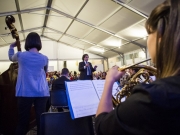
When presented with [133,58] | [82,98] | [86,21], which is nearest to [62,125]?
[82,98]

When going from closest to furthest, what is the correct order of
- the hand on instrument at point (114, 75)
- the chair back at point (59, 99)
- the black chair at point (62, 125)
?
the hand on instrument at point (114, 75) → the black chair at point (62, 125) → the chair back at point (59, 99)

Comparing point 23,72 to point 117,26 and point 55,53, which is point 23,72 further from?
point 55,53

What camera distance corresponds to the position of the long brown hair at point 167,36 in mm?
457

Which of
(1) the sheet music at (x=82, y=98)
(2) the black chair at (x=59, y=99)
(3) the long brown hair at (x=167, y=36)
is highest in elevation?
(3) the long brown hair at (x=167, y=36)

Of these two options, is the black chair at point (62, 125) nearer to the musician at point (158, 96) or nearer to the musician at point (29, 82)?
the musician at point (29, 82)

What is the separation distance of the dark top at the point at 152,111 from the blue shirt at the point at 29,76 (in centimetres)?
119

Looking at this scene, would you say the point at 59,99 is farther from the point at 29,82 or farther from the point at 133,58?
the point at 133,58

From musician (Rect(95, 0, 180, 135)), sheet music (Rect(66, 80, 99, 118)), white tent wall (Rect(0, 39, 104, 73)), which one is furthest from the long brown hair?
white tent wall (Rect(0, 39, 104, 73))

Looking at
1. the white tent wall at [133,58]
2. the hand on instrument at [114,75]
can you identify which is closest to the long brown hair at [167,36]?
the hand on instrument at [114,75]

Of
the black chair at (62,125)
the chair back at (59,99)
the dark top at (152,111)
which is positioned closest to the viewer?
the dark top at (152,111)

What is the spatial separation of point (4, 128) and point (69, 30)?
7831 millimetres

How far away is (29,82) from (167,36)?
1307 mm

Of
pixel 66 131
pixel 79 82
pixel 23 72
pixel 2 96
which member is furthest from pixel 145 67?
pixel 2 96

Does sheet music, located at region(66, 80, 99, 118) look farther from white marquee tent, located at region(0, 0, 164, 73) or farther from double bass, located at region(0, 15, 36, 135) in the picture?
white marquee tent, located at region(0, 0, 164, 73)
